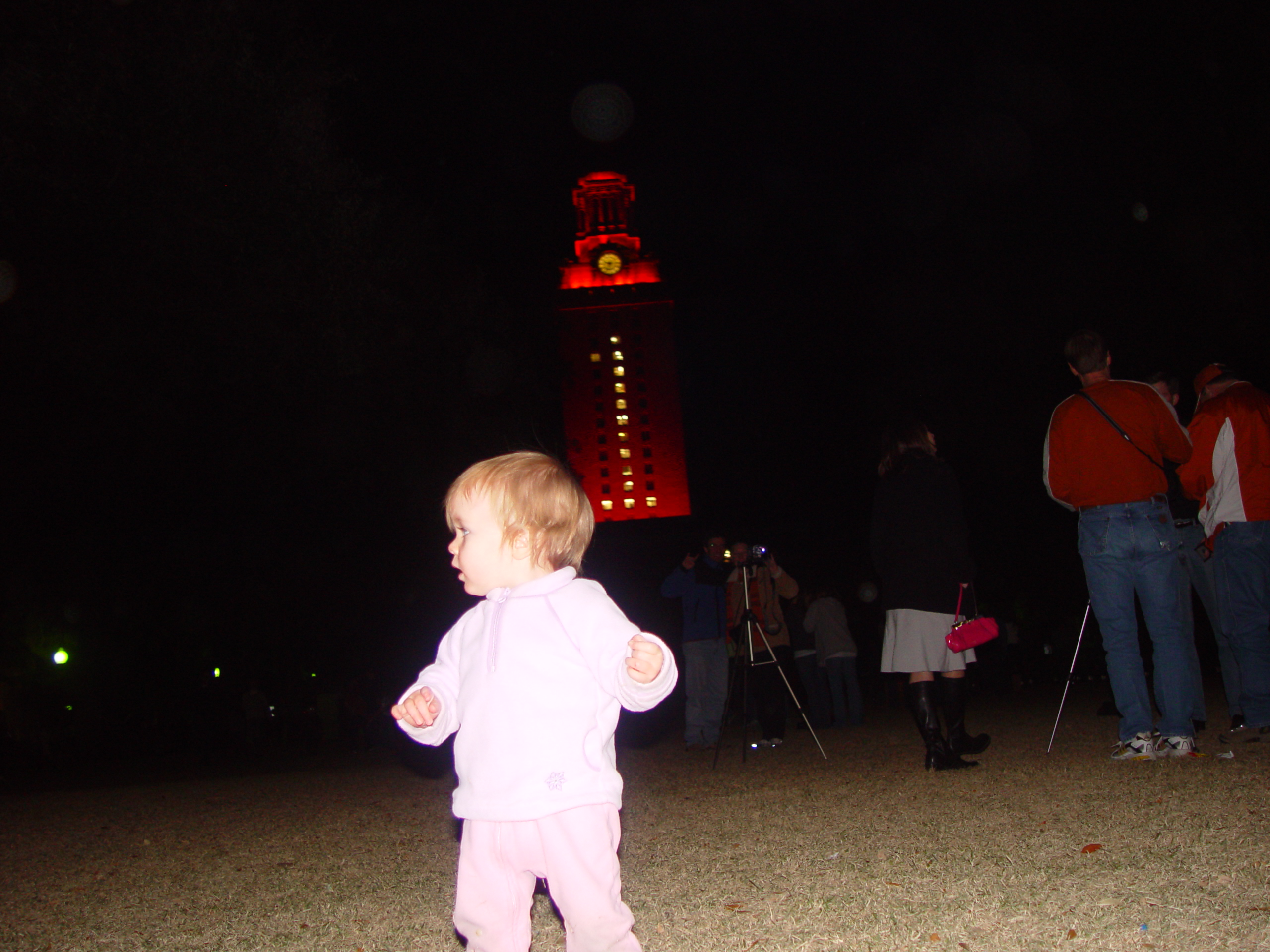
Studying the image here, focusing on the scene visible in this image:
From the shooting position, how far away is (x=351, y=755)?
14.5m

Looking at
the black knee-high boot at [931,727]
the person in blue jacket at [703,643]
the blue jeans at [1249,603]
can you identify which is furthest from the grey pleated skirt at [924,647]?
the person in blue jacket at [703,643]

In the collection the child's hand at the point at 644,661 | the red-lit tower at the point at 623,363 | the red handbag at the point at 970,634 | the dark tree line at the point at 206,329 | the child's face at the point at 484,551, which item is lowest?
the red handbag at the point at 970,634

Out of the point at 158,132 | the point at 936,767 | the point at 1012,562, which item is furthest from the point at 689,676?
the point at 1012,562

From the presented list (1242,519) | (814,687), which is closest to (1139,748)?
(1242,519)

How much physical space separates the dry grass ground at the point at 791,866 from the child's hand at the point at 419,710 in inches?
43.7

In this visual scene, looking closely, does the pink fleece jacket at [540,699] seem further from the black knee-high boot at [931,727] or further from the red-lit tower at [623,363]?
the red-lit tower at [623,363]

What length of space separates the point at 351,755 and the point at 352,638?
7.30 m

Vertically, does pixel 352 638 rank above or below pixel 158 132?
below

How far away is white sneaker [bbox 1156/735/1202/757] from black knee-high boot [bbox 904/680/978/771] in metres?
1.06

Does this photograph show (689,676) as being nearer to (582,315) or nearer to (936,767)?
(936,767)

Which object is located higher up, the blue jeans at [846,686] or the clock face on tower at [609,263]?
the clock face on tower at [609,263]

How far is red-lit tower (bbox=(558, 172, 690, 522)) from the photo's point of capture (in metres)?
105

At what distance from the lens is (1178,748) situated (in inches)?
207

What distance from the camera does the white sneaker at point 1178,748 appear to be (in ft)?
17.2
